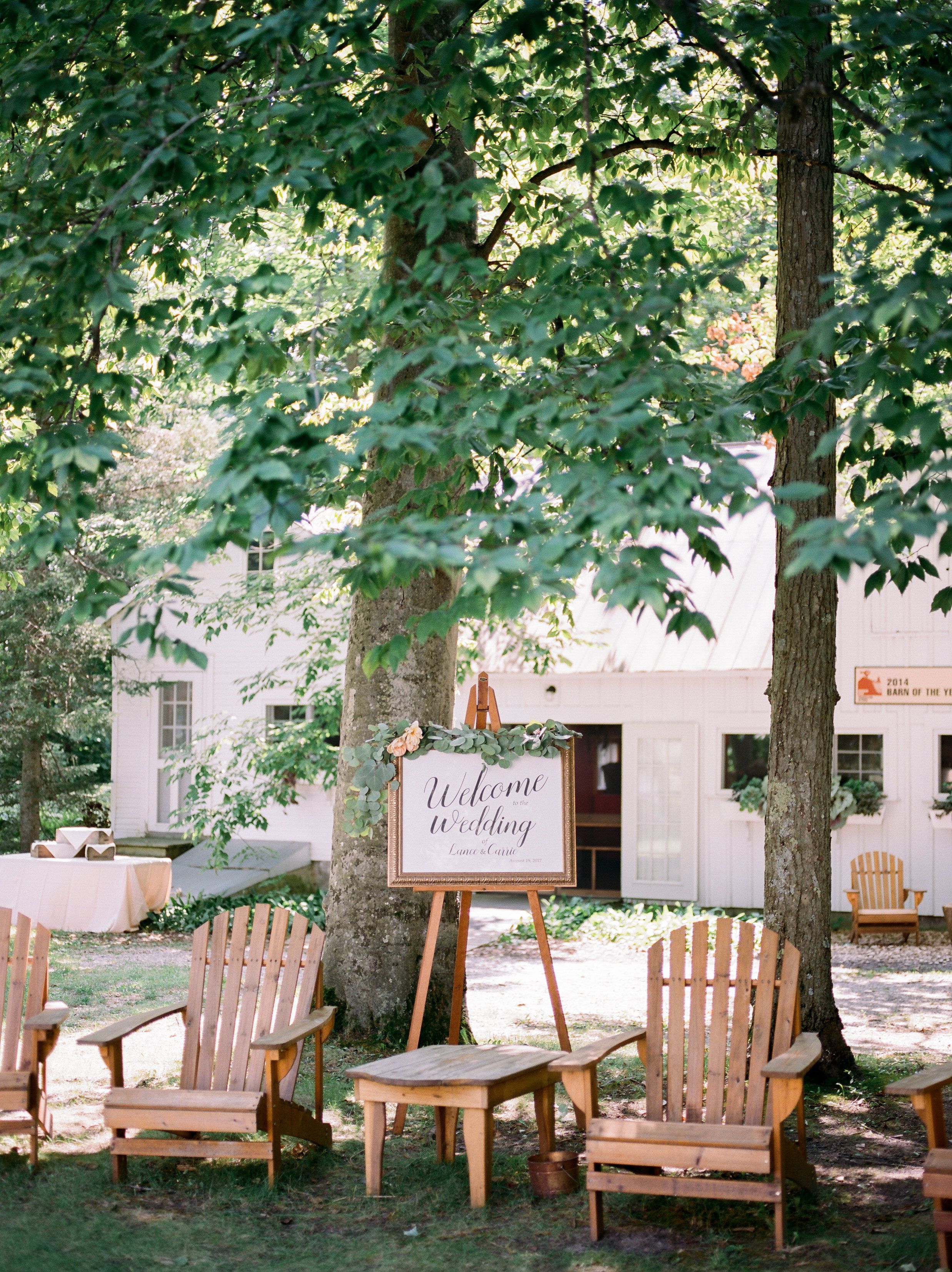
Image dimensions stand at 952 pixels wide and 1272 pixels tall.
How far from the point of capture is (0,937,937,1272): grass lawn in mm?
4535

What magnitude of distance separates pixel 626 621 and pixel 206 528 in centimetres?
1177

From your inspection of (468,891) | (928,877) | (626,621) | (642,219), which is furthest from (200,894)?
(642,219)

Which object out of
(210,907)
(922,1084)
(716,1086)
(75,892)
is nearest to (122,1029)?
(716,1086)

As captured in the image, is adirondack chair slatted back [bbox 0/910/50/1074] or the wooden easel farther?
the wooden easel

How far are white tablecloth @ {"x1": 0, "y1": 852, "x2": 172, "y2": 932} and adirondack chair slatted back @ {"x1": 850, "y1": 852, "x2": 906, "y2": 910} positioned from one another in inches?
291

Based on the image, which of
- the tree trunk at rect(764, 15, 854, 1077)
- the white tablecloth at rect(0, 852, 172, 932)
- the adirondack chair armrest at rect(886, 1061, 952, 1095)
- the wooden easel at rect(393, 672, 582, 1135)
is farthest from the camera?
the white tablecloth at rect(0, 852, 172, 932)

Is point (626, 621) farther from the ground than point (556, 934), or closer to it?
farther from the ground

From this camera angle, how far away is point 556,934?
1356 cm

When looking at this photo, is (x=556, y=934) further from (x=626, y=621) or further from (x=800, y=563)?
(x=800, y=563)

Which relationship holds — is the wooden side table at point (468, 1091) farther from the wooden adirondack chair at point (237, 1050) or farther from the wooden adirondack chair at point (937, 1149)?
the wooden adirondack chair at point (937, 1149)

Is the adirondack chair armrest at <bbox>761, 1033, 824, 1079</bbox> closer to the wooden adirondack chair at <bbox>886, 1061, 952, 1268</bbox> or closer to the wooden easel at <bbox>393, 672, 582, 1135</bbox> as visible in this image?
the wooden adirondack chair at <bbox>886, 1061, 952, 1268</bbox>

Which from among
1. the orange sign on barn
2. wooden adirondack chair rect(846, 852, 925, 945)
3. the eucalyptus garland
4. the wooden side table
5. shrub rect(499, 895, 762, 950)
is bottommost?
shrub rect(499, 895, 762, 950)

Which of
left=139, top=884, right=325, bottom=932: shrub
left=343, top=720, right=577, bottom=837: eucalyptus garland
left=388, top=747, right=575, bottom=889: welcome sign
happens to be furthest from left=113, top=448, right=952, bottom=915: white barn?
left=388, top=747, right=575, bottom=889: welcome sign

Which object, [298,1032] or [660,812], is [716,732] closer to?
[660,812]
